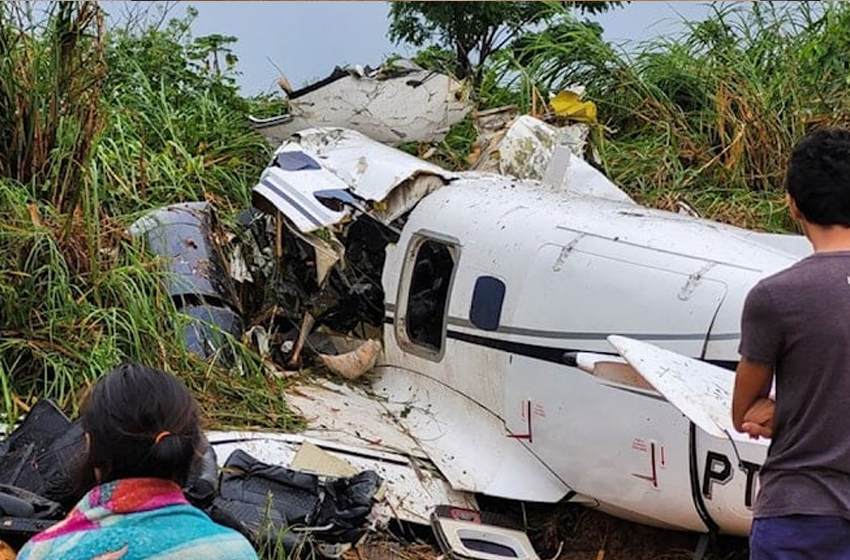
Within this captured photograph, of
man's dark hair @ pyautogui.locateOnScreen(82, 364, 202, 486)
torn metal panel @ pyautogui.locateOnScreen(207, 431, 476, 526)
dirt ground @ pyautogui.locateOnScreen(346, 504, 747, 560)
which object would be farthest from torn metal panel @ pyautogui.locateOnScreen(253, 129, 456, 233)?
man's dark hair @ pyautogui.locateOnScreen(82, 364, 202, 486)

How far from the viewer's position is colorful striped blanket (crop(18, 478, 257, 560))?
6.55ft

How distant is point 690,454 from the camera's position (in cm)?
527

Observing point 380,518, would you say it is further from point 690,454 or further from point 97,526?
point 97,526

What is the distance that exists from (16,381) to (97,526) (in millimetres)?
4408

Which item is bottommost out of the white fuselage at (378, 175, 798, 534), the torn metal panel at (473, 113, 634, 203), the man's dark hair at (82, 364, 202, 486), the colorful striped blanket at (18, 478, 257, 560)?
the white fuselage at (378, 175, 798, 534)

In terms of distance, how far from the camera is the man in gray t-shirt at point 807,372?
265cm

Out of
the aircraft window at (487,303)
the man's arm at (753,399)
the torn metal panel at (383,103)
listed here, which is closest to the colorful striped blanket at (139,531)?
the man's arm at (753,399)

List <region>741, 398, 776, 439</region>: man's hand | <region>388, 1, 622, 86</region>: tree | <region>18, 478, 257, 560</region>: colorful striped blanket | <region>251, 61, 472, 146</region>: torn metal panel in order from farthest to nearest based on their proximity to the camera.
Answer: <region>388, 1, 622, 86</region>: tree, <region>251, 61, 472, 146</region>: torn metal panel, <region>741, 398, 776, 439</region>: man's hand, <region>18, 478, 257, 560</region>: colorful striped blanket

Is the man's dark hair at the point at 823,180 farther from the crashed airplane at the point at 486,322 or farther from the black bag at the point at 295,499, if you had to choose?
the black bag at the point at 295,499

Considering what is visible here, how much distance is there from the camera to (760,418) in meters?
2.82

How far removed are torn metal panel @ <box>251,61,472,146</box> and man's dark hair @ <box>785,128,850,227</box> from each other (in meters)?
6.37

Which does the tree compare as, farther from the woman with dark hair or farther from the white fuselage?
the woman with dark hair

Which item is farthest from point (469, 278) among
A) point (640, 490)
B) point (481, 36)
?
point (481, 36)

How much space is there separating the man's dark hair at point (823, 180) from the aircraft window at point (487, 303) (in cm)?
349
